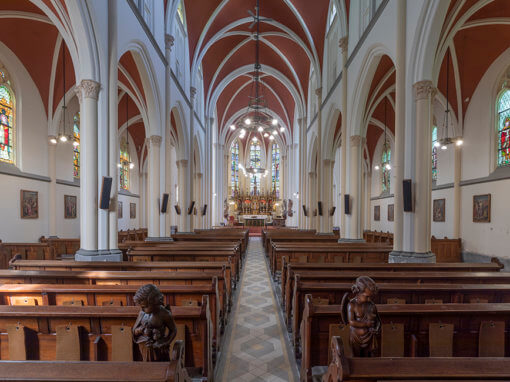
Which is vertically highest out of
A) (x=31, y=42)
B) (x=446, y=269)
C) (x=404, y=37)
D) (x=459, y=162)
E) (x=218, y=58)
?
(x=218, y=58)

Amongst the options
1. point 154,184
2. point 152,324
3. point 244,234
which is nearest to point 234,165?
point 244,234

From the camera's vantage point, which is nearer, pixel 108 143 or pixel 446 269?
pixel 446 269

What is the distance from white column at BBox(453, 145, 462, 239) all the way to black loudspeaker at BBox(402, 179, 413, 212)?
7.91m

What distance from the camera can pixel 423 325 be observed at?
9.23 feet

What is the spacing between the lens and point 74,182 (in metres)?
13.6

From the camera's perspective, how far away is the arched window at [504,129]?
10477 mm

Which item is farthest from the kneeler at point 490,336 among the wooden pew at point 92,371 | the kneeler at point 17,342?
the kneeler at point 17,342

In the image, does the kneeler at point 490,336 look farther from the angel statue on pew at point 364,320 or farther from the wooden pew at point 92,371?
the wooden pew at point 92,371

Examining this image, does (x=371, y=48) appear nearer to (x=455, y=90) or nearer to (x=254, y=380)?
(x=455, y=90)

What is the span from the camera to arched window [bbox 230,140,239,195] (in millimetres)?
36719

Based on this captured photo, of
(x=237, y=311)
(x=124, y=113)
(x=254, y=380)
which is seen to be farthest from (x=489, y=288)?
(x=124, y=113)

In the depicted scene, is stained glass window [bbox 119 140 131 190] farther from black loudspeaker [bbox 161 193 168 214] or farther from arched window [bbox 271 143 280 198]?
arched window [bbox 271 143 280 198]

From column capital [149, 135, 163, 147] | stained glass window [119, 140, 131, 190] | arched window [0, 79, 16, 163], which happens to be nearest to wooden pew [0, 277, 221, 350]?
column capital [149, 135, 163, 147]

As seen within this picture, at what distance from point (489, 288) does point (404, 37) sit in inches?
256
